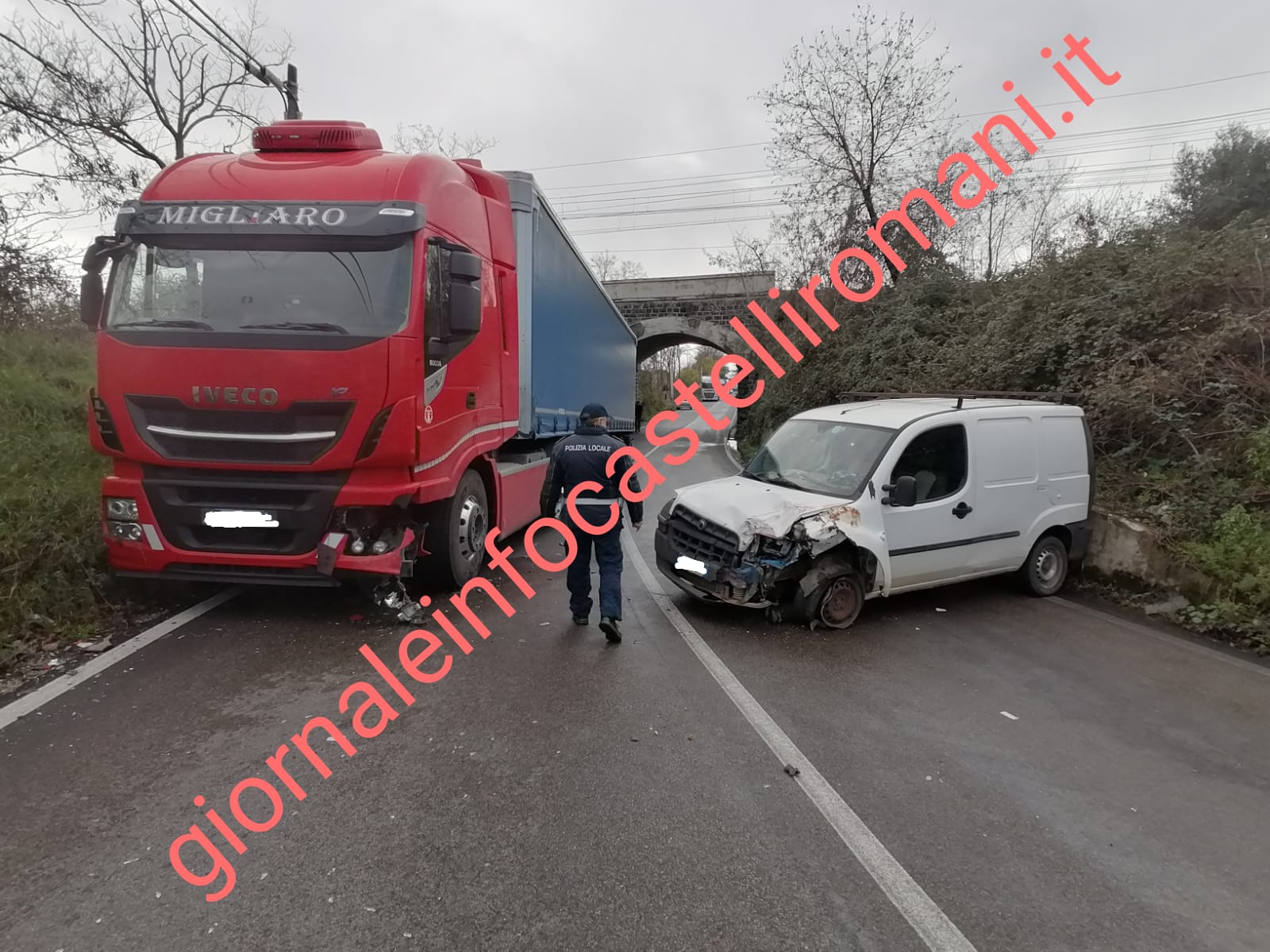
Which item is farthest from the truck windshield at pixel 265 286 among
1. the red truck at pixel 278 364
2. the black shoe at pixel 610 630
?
the black shoe at pixel 610 630

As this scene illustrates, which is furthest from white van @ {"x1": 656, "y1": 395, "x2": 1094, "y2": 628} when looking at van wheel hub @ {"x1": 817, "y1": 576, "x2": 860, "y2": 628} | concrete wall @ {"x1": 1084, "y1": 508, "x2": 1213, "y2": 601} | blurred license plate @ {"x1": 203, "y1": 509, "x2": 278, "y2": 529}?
blurred license plate @ {"x1": 203, "y1": 509, "x2": 278, "y2": 529}

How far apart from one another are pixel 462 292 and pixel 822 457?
3243mm

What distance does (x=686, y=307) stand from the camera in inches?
1257

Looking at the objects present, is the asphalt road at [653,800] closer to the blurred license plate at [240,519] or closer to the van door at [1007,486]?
the blurred license plate at [240,519]

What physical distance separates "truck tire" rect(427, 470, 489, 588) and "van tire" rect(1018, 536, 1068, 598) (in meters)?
5.03

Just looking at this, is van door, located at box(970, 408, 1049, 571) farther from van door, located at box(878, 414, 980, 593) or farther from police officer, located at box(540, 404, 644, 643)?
police officer, located at box(540, 404, 644, 643)

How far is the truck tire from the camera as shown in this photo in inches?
223

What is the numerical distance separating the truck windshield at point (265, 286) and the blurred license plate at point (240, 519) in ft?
4.02

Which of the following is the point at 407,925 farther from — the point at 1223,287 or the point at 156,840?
the point at 1223,287

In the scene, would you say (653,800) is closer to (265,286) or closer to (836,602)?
(836,602)

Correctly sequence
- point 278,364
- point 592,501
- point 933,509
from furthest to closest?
point 933,509 < point 592,501 < point 278,364

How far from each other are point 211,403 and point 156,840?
2812mm

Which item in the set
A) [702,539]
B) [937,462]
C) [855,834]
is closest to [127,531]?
[702,539]

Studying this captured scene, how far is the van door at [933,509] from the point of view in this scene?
18.3ft
